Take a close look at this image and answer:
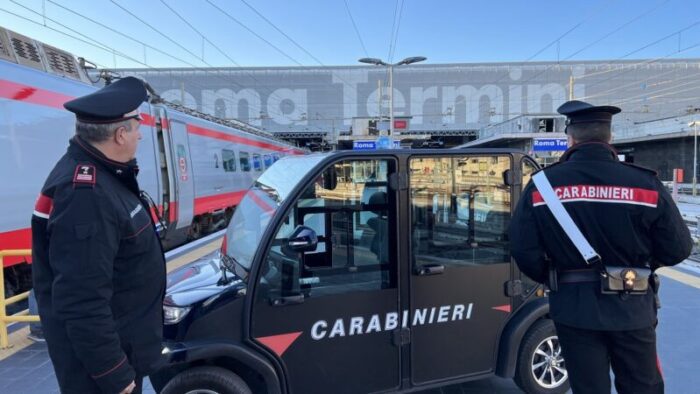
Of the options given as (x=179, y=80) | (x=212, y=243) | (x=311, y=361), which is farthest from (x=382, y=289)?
(x=179, y=80)

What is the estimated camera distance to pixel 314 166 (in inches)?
103

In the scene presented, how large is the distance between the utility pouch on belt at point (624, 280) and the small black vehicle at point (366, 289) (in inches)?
38.5

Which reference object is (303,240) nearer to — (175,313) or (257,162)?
(175,313)

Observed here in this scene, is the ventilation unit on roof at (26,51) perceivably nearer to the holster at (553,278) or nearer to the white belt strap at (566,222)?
the white belt strap at (566,222)

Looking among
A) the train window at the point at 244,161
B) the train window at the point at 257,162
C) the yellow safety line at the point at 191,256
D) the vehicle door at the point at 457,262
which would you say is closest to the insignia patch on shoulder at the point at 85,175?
the vehicle door at the point at 457,262

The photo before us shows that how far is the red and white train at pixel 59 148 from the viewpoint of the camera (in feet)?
17.1

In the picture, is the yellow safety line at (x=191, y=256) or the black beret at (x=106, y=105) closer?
the black beret at (x=106, y=105)

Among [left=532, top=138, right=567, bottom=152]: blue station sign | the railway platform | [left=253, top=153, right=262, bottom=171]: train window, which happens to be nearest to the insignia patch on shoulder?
the railway platform

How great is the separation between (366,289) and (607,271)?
1.33 m

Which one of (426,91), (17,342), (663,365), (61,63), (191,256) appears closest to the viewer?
(663,365)

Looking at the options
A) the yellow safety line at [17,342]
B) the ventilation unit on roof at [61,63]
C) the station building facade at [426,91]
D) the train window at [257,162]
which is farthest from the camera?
the station building facade at [426,91]

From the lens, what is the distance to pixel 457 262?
284 centimetres

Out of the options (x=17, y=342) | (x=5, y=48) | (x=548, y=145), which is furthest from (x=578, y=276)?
(x=548, y=145)

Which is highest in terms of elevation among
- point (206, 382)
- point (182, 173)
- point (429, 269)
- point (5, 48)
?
point (5, 48)
